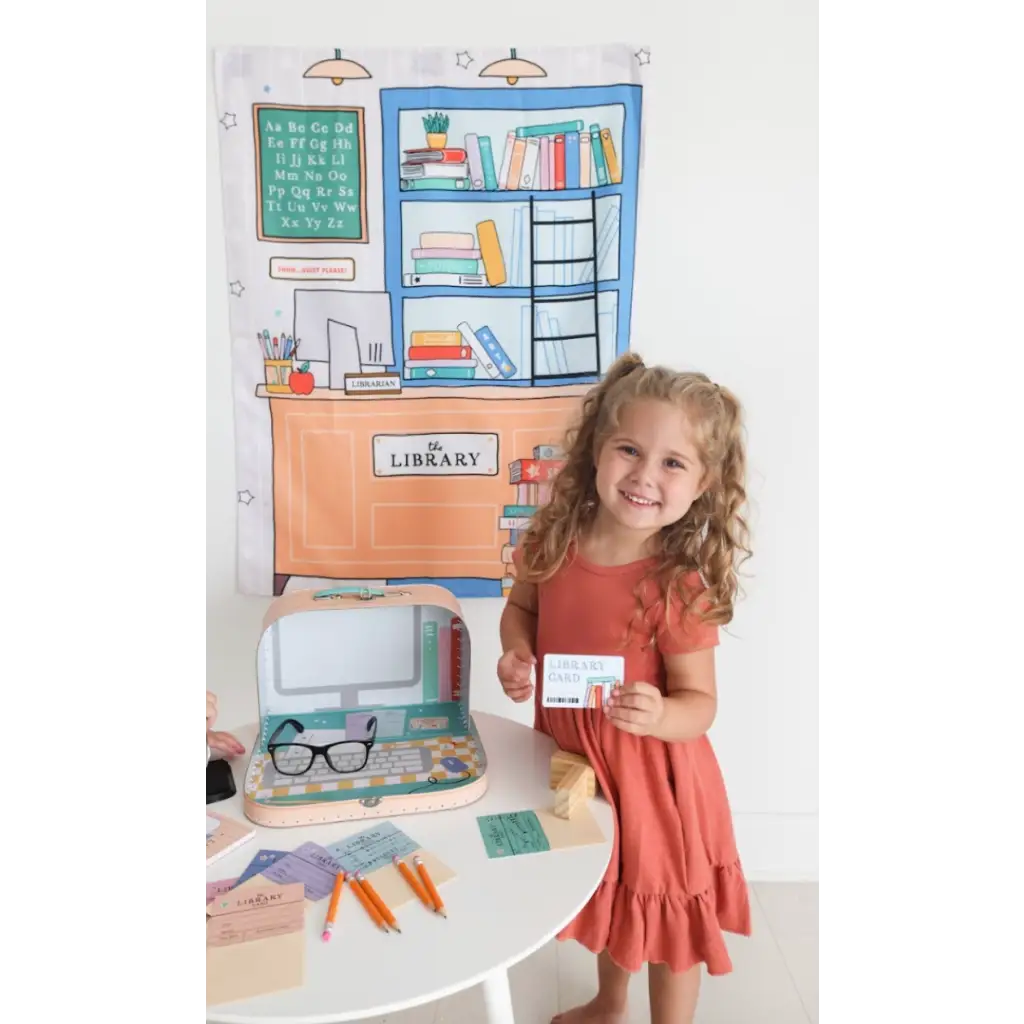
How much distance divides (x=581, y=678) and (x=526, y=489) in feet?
2.17

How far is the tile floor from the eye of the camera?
1623 millimetres

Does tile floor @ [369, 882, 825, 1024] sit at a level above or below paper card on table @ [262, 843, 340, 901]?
below

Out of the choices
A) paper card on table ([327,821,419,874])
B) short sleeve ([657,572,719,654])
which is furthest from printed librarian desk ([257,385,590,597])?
paper card on table ([327,821,419,874])

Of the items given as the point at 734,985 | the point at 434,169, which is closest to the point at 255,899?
the point at 734,985

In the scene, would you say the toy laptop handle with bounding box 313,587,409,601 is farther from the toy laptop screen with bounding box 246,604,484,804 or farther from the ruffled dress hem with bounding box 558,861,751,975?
the ruffled dress hem with bounding box 558,861,751,975

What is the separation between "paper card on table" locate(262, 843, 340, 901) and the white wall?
0.57m

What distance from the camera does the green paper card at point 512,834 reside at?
1.04 m

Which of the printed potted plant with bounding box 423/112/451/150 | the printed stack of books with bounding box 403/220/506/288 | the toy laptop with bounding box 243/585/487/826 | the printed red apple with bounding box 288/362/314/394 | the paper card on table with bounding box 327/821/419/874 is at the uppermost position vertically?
the printed potted plant with bounding box 423/112/451/150

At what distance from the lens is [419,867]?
3.23 ft

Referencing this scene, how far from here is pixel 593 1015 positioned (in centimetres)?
156

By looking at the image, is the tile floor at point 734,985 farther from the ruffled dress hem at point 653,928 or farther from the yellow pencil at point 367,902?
the yellow pencil at point 367,902
